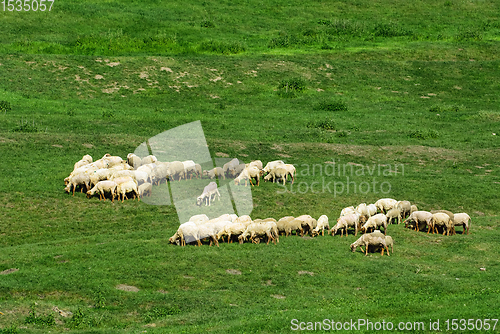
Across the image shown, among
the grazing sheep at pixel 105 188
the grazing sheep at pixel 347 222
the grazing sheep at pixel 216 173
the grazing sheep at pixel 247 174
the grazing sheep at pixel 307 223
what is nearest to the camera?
the grazing sheep at pixel 307 223

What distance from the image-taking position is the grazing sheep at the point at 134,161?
26016 millimetres

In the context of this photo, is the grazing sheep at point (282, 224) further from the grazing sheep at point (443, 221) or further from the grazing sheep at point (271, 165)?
the grazing sheep at point (271, 165)

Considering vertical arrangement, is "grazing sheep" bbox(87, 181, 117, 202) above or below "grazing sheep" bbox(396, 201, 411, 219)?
above

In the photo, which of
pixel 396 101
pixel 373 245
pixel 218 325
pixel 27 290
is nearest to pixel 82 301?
pixel 27 290

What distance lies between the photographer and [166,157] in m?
28.2

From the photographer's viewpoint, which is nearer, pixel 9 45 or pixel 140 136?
pixel 140 136

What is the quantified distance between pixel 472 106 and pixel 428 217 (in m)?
23.9

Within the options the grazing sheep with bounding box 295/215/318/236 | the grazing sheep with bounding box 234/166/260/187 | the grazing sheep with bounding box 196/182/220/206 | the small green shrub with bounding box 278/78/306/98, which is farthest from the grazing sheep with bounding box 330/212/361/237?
the small green shrub with bounding box 278/78/306/98

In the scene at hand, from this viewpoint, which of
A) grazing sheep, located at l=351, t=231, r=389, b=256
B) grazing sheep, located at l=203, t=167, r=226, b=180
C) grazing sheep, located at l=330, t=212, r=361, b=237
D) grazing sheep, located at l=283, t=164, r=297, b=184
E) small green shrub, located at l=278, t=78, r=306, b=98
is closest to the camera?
grazing sheep, located at l=351, t=231, r=389, b=256

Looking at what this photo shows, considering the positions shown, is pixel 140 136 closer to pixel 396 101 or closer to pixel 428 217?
pixel 428 217

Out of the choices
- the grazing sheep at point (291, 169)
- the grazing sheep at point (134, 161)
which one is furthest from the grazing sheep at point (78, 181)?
the grazing sheep at point (291, 169)

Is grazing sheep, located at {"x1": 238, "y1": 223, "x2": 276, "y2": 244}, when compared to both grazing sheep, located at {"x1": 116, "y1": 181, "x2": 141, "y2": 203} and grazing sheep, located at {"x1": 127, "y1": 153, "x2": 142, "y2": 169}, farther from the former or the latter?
grazing sheep, located at {"x1": 127, "y1": 153, "x2": 142, "y2": 169}

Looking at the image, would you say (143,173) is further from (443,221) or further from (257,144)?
(443,221)

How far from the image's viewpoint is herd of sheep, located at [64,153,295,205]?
Answer: 23.1 metres
